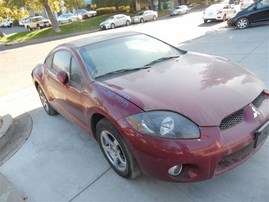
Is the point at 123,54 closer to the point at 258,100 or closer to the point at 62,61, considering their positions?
the point at 62,61

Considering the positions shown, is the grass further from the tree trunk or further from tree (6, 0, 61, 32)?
tree (6, 0, 61, 32)

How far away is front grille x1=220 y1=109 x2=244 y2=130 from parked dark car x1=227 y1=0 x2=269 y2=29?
40.6 feet

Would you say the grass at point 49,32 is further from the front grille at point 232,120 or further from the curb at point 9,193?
the front grille at point 232,120

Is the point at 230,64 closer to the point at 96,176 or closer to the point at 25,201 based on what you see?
the point at 96,176

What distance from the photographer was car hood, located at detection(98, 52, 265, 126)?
7.80 ft

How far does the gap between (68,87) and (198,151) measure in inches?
80.9

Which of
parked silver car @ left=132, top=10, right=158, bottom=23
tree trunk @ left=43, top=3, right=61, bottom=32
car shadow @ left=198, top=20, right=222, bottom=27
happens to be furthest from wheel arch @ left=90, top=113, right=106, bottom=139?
parked silver car @ left=132, top=10, right=158, bottom=23

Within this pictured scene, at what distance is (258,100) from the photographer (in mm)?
2701

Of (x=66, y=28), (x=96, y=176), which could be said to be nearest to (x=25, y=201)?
(x=96, y=176)

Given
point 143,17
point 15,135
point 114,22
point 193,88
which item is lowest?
point 143,17

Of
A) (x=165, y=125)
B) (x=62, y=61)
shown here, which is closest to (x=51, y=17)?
(x=62, y=61)

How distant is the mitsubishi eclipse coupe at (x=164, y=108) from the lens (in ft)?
7.38

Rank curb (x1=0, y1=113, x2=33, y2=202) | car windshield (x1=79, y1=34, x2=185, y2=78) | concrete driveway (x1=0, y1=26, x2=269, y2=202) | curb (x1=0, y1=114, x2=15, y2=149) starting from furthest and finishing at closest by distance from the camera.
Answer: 1. curb (x1=0, y1=114, x2=15, y2=149)
2. car windshield (x1=79, y1=34, x2=185, y2=78)
3. curb (x1=0, y1=113, x2=33, y2=202)
4. concrete driveway (x1=0, y1=26, x2=269, y2=202)

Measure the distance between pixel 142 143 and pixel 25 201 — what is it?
1.56 metres
